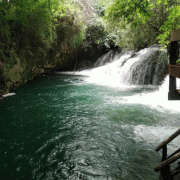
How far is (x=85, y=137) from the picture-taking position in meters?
4.50

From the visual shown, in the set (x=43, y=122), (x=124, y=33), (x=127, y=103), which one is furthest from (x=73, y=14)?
(x=43, y=122)

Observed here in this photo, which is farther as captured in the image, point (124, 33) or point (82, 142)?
point (124, 33)

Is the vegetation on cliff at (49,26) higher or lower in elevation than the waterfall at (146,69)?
higher

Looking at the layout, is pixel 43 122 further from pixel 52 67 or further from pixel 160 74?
pixel 52 67

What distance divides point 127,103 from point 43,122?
4143mm

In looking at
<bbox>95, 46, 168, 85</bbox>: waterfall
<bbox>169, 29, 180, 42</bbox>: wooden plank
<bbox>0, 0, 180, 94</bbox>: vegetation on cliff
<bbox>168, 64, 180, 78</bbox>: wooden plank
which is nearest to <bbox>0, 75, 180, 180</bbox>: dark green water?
<bbox>168, 64, 180, 78</bbox>: wooden plank

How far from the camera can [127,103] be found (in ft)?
24.5

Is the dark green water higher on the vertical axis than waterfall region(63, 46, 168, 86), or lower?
lower

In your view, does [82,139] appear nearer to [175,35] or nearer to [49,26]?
[175,35]

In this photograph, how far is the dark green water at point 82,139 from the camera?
3223mm

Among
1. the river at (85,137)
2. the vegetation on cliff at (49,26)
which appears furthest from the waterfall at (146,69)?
the river at (85,137)

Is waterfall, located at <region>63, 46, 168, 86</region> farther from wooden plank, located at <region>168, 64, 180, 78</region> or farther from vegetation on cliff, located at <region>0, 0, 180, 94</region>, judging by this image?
wooden plank, located at <region>168, 64, 180, 78</region>

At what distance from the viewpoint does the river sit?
3.23m

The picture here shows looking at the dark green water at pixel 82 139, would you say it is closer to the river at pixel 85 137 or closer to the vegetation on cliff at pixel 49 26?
the river at pixel 85 137
